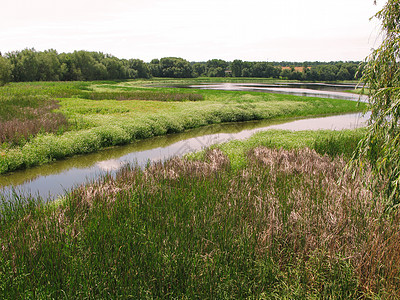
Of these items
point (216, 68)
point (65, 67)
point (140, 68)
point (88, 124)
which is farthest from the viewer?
point (216, 68)

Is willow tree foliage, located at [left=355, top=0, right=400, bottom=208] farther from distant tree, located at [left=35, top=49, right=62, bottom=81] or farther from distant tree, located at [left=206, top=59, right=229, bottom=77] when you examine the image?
distant tree, located at [left=206, top=59, right=229, bottom=77]

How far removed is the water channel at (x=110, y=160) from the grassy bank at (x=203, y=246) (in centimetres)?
141

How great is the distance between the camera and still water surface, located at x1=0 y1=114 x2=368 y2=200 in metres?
9.86

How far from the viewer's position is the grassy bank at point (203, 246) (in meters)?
3.78

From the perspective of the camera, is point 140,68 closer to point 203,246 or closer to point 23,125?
point 23,125

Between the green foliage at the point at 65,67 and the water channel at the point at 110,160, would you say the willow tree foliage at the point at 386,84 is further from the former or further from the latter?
the green foliage at the point at 65,67

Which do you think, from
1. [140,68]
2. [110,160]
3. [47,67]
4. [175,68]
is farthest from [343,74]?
[110,160]

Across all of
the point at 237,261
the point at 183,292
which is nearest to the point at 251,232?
the point at 237,261

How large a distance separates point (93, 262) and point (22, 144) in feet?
38.6

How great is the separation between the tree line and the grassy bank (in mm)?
40170

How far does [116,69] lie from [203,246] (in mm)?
109164

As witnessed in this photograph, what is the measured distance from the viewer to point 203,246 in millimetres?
4555

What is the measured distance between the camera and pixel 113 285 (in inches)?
150

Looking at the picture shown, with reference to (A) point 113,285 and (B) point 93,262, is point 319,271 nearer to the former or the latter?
(A) point 113,285
